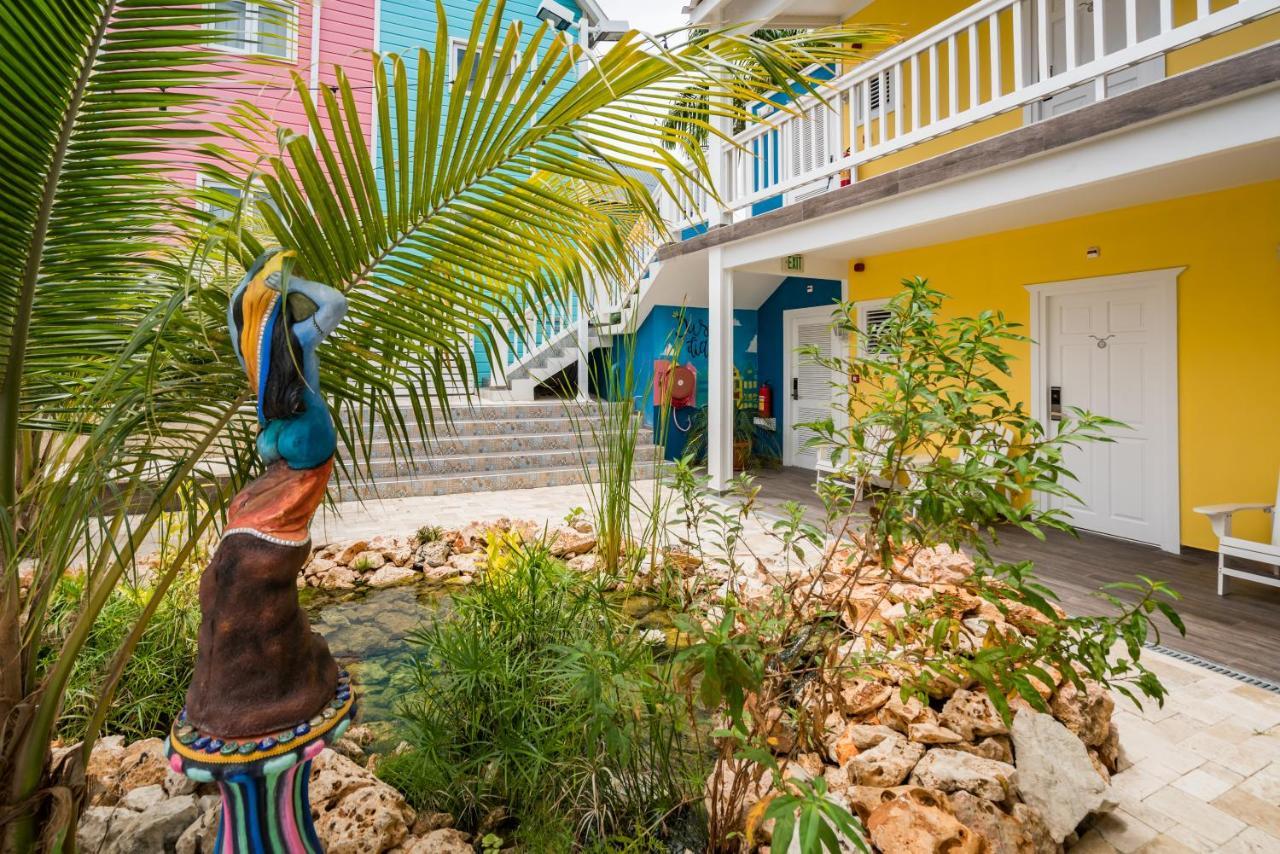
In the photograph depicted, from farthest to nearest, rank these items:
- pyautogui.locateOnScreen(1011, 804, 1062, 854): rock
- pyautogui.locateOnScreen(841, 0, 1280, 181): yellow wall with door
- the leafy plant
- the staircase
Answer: the staircase < pyautogui.locateOnScreen(841, 0, 1280, 181): yellow wall with door < the leafy plant < pyautogui.locateOnScreen(1011, 804, 1062, 854): rock

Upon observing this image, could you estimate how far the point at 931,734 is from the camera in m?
1.82

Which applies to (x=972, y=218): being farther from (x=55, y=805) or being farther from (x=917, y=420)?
(x=55, y=805)

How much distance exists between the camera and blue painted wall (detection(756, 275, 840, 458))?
25.5 feet

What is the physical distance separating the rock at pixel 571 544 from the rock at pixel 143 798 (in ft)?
7.02

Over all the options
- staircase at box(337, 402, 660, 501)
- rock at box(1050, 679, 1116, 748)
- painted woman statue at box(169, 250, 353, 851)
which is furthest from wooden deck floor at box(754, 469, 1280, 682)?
staircase at box(337, 402, 660, 501)

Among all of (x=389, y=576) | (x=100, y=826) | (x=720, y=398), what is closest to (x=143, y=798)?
(x=100, y=826)

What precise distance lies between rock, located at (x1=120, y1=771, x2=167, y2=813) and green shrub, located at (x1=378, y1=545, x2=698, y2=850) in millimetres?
509

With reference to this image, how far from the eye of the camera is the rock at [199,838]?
142cm

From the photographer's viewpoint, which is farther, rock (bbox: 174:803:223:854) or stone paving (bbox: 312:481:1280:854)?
stone paving (bbox: 312:481:1280:854)

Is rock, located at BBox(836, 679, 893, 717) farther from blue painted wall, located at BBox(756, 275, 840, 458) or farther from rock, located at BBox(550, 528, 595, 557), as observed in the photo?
blue painted wall, located at BBox(756, 275, 840, 458)

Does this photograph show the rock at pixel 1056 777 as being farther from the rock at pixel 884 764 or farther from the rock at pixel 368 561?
the rock at pixel 368 561

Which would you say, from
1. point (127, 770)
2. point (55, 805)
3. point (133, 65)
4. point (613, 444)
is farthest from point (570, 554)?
point (133, 65)

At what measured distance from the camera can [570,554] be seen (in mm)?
3674

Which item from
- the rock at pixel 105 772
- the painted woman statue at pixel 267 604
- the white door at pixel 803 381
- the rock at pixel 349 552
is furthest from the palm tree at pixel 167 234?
the white door at pixel 803 381
